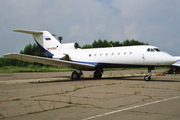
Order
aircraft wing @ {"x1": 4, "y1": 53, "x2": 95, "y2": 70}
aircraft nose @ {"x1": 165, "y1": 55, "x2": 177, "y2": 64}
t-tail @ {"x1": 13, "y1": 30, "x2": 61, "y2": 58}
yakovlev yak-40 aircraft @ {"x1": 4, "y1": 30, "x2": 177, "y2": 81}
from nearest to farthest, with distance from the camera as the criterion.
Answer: aircraft nose @ {"x1": 165, "y1": 55, "x2": 177, "y2": 64}
yakovlev yak-40 aircraft @ {"x1": 4, "y1": 30, "x2": 177, "y2": 81}
aircraft wing @ {"x1": 4, "y1": 53, "x2": 95, "y2": 70}
t-tail @ {"x1": 13, "y1": 30, "x2": 61, "y2": 58}

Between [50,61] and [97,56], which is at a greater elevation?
[97,56]

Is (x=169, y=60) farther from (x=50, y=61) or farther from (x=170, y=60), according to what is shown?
(x=50, y=61)

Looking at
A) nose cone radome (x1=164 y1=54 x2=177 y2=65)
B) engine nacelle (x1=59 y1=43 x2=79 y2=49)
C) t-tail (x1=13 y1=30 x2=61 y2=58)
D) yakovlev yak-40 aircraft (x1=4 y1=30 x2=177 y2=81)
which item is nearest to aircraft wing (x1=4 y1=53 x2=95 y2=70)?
yakovlev yak-40 aircraft (x1=4 y1=30 x2=177 y2=81)

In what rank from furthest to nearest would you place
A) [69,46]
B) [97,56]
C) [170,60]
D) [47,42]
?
[47,42] < [69,46] < [97,56] < [170,60]

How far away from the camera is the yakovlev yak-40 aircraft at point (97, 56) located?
15492 mm

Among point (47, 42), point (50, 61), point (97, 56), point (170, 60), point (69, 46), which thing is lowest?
point (50, 61)

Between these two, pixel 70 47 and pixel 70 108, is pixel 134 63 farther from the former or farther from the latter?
pixel 70 108

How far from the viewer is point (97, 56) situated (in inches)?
734

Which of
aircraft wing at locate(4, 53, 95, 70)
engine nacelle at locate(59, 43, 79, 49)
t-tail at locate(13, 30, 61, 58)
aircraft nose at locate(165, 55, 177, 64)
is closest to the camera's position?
A: aircraft nose at locate(165, 55, 177, 64)

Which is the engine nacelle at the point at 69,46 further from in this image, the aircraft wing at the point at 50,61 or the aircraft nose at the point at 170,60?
the aircraft nose at the point at 170,60

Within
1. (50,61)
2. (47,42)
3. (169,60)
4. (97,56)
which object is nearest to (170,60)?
(169,60)

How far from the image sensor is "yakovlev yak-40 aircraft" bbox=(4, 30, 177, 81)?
50.8ft

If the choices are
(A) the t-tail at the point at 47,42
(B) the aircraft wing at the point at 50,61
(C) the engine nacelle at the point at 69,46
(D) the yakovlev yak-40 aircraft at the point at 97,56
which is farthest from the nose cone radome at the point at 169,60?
(A) the t-tail at the point at 47,42

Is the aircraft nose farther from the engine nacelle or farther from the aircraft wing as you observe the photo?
the engine nacelle
